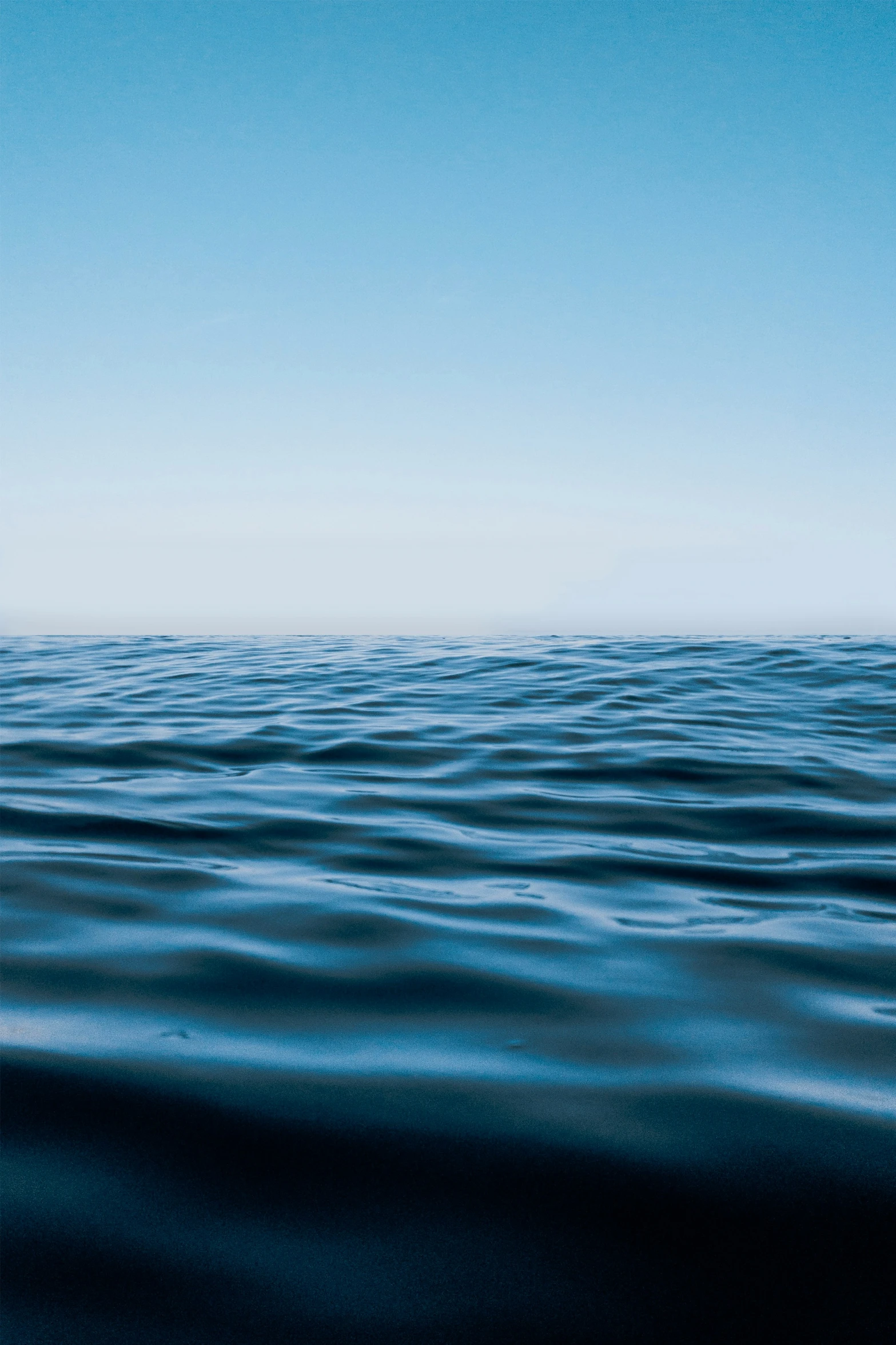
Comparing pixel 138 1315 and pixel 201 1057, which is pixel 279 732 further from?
pixel 138 1315

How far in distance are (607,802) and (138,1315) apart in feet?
8.69

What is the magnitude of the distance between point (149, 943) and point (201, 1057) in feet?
1.87

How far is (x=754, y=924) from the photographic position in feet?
6.99

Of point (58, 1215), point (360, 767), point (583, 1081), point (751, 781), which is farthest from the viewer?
point (360, 767)

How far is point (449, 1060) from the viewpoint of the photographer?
1471mm

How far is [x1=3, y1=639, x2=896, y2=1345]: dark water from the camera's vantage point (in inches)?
38.8

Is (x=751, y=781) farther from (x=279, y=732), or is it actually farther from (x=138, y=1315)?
(x=138, y=1315)

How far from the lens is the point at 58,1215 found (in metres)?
1.05

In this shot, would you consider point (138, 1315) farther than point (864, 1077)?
No

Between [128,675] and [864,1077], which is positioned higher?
[128,675]

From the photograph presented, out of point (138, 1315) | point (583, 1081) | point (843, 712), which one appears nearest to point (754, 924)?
point (583, 1081)

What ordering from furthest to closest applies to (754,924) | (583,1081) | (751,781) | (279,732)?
(279,732)
(751,781)
(754,924)
(583,1081)

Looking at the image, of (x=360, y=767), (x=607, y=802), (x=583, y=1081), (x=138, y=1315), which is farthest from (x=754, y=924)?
(x=360, y=767)

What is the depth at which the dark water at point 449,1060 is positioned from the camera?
99 cm
